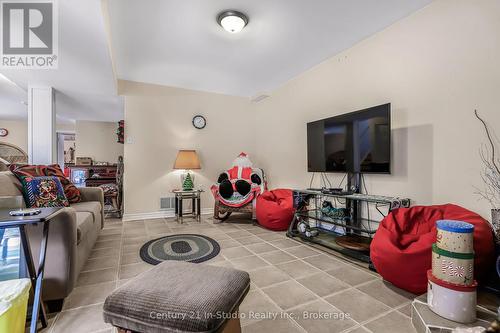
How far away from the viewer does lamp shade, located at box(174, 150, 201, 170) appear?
13.3 feet

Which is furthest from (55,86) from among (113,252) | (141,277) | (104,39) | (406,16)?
(406,16)

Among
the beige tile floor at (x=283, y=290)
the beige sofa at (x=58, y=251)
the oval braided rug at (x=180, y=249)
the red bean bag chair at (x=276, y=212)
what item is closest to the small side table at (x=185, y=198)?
the oval braided rug at (x=180, y=249)

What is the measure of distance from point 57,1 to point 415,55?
3.15 meters

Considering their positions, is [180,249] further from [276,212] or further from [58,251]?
[276,212]

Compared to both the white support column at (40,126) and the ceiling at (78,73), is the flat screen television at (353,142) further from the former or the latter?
the white support column at (40,126)

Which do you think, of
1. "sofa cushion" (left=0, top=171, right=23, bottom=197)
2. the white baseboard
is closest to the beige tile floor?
"sofa cushion" (left=0, top=171, right=23, bottom=197)

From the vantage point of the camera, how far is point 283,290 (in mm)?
1807

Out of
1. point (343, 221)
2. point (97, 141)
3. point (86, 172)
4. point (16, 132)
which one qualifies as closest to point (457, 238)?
point (343, 221)

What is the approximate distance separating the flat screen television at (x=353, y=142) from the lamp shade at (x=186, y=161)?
1.97 metres

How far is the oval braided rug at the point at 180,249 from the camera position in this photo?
241 cm

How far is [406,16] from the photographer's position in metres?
2.39

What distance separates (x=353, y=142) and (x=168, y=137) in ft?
10.3

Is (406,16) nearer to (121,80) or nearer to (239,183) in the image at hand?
(239,183)

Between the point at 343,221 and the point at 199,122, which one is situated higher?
the point at 199,122
